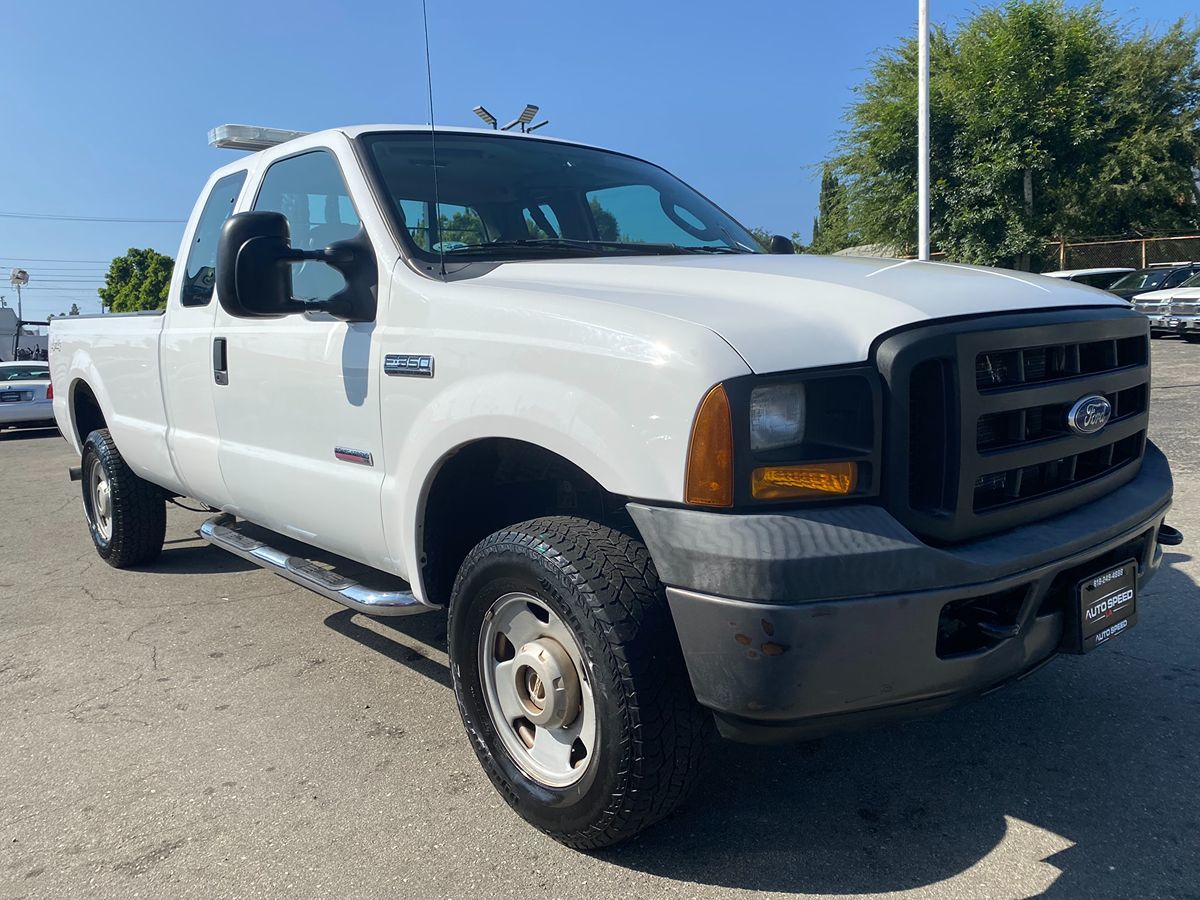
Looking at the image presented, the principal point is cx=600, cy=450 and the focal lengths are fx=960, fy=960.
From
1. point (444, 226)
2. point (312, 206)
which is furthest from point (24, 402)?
point (444, 226)

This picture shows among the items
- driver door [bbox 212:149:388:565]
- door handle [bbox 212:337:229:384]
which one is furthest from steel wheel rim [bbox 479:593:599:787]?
door handle [bbox 212:337:229:384]

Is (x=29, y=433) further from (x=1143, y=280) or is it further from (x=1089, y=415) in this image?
(x=1143, y=280)

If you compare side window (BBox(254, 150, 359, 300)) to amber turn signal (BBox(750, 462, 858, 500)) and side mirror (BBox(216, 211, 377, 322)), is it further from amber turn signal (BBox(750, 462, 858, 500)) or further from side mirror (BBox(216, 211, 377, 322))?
amber turn signal (BBox(750, 462, 858, 500))

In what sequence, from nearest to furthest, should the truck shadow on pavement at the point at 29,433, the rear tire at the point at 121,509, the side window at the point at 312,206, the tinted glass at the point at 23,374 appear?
the side window at the point at 312,206
the rear tire at the point at 121,509
the truck shadow on pavement at the point at 29,433
the tinted glass at the point at 23,374

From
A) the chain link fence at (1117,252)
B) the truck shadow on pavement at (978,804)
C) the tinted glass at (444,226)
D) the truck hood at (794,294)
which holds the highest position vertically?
the chain link fence at (1117,252)

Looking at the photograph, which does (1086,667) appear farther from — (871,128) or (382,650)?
(871,128)

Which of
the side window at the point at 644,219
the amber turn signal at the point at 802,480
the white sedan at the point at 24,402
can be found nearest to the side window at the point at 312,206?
the side window at the point at 644,219

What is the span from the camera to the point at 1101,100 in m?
26.2

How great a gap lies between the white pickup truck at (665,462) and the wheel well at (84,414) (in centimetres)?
297

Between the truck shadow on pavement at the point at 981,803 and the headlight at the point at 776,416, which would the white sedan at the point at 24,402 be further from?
the headlight at the point at 776,416

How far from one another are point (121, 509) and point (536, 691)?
12.3 ft

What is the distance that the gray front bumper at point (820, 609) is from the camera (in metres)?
2.03

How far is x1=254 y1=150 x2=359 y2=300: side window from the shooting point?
3.47 metres

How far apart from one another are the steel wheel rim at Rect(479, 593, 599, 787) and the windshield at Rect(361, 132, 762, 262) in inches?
48.3
